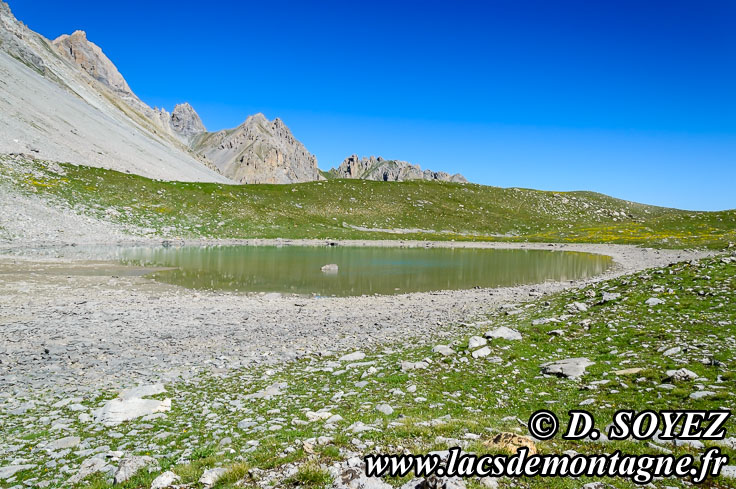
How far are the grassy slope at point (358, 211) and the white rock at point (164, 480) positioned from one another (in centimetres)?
8116

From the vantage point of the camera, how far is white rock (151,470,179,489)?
23.3ft

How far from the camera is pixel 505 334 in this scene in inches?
696

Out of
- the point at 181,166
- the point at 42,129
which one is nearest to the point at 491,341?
the point at 42,129

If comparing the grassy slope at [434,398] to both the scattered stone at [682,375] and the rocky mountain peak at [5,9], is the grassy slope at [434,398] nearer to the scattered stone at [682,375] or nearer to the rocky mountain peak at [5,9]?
the scattered stone at [682,375]

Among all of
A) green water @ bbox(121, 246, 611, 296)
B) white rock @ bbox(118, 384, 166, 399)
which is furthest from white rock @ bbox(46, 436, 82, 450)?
green water @ bbox(121, 246, 611, 296)

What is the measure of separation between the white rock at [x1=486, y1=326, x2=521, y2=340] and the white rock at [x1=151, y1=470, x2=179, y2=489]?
13.7m

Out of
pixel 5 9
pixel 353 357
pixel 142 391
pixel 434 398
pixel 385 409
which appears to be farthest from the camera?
pixel 5 9

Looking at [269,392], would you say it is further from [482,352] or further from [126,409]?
[482,352]

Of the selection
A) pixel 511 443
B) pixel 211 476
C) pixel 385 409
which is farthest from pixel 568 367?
pixel 211 476

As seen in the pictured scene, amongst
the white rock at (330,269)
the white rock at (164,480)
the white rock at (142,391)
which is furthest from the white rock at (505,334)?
the white rock at (330,269)

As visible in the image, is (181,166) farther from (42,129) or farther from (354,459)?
(354,459)

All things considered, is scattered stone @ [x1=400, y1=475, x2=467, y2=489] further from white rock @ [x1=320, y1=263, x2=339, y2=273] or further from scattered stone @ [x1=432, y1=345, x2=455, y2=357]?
white rock @ [x1=320, y1=263, x2=339, y2=273]

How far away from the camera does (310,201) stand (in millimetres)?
128875

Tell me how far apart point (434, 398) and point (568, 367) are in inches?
203
